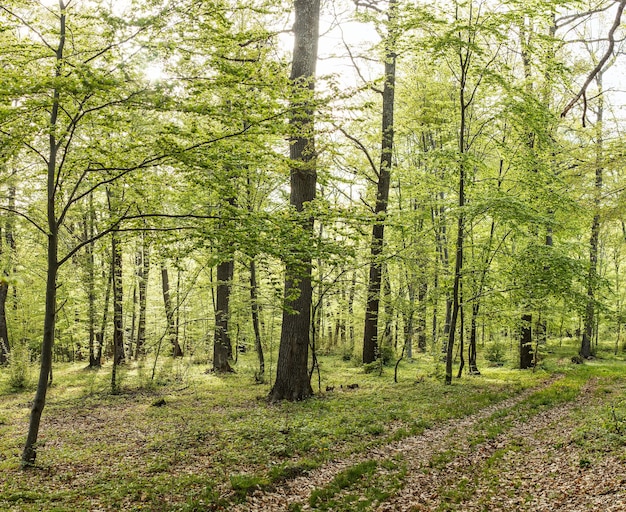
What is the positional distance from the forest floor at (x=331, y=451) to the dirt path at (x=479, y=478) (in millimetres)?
25

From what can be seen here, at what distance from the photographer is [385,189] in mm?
15930

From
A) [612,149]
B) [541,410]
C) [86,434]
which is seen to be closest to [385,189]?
[612,149]

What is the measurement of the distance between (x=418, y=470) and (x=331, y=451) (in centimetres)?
150

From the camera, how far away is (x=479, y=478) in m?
6.38

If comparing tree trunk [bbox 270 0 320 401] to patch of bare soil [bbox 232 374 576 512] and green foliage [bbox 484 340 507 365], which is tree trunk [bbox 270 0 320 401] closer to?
patch of bare soil [bbox 232 374 576 512]

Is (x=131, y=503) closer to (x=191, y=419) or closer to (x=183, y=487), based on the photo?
(x=183, y=487)

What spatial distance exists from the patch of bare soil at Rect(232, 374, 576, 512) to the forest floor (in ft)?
0.09

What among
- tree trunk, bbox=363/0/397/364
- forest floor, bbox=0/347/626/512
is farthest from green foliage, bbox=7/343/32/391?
tree trunk, bbox=363/0/397/364

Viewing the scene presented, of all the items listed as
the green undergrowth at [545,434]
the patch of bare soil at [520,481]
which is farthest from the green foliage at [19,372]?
the green undergrowth at [545,434]

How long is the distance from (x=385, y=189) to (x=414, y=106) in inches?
157

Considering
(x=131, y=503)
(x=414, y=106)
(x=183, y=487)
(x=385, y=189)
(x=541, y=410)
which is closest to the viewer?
(x=131, y=503)

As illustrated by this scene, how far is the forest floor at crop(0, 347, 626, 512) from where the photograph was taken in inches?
223

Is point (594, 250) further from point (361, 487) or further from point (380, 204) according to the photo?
point (361, 487)

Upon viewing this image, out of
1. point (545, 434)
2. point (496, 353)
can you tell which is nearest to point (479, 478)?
point (545, 434)
